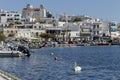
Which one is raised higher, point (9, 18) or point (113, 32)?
point (9, 18)

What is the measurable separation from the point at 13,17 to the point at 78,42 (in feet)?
143

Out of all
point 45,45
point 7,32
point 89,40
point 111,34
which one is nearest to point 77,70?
point 45,45

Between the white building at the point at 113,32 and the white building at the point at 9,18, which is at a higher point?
the white building at the point at 9,18

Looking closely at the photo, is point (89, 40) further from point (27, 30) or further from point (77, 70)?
point (77, 70)

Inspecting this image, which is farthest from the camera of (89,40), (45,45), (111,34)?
(111,34)

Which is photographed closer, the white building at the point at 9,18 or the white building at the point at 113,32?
the white building at the point at 113,32

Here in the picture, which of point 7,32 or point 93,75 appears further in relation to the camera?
point 7,32

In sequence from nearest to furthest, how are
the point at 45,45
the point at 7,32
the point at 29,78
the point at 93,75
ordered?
the point at 29,78, the point at 93,75, the point at 45,45, the point at 7,32

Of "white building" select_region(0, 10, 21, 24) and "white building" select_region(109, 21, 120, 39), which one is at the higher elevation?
"white building" select_region(0, 10, 21, 24)

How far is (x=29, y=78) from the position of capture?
39.3m

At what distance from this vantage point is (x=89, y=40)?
6772 inches

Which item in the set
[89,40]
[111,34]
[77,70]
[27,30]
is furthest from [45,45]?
[77,70]

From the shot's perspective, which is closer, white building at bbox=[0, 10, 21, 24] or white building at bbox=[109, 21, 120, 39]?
white building at bbox=[109, 21, 120, 39]

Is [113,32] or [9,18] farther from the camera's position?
[9,18]
